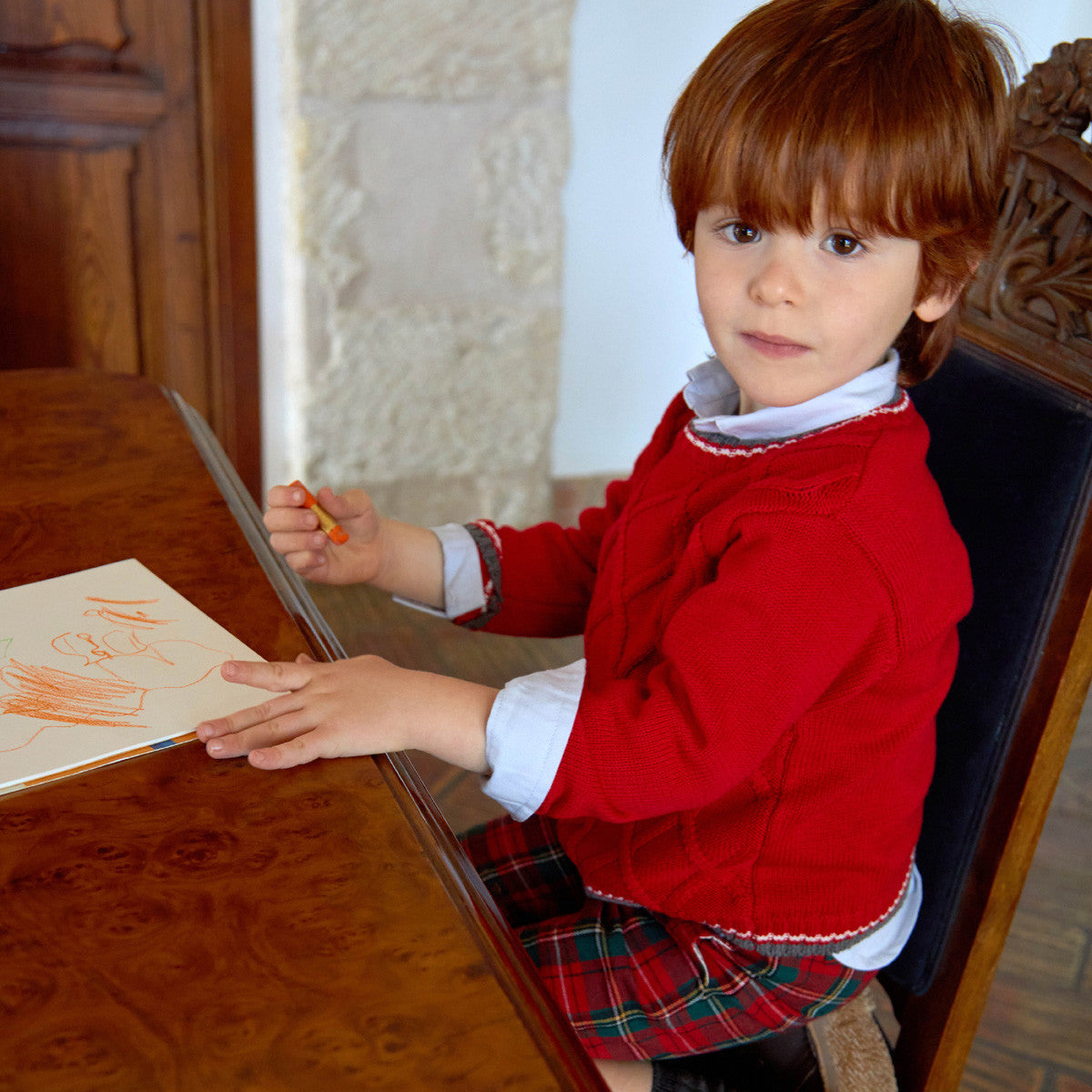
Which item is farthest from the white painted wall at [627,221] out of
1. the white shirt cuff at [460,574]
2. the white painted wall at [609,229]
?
the white shirt cuff at [460,574]

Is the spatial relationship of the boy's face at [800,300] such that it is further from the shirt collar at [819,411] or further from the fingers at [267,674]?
the fingers at [267,674]

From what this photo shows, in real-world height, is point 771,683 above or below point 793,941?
above

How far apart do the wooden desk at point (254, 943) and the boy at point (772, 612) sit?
0.28ft

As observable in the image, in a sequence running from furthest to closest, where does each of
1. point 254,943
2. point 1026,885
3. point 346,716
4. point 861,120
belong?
point 1026,885 < point 861,120 < point 346,716 < point 254,943

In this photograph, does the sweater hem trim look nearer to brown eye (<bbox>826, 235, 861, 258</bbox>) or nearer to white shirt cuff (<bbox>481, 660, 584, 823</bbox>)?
white shirt cuff (<bbox>481, 660, 584, 823</bbox>)

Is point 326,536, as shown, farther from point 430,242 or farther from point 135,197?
point 135,197

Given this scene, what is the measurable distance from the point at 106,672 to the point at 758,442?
48 cm

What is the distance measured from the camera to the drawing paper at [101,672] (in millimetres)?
616

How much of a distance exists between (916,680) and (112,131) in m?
2.04

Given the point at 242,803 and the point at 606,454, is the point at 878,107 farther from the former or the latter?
the point at 606,454

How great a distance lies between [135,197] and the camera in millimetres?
2307

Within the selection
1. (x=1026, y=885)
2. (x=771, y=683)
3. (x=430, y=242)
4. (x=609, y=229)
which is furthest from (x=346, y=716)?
(x=609, y=229)

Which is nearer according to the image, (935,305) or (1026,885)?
(935,305)

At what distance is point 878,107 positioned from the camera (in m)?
0.75
